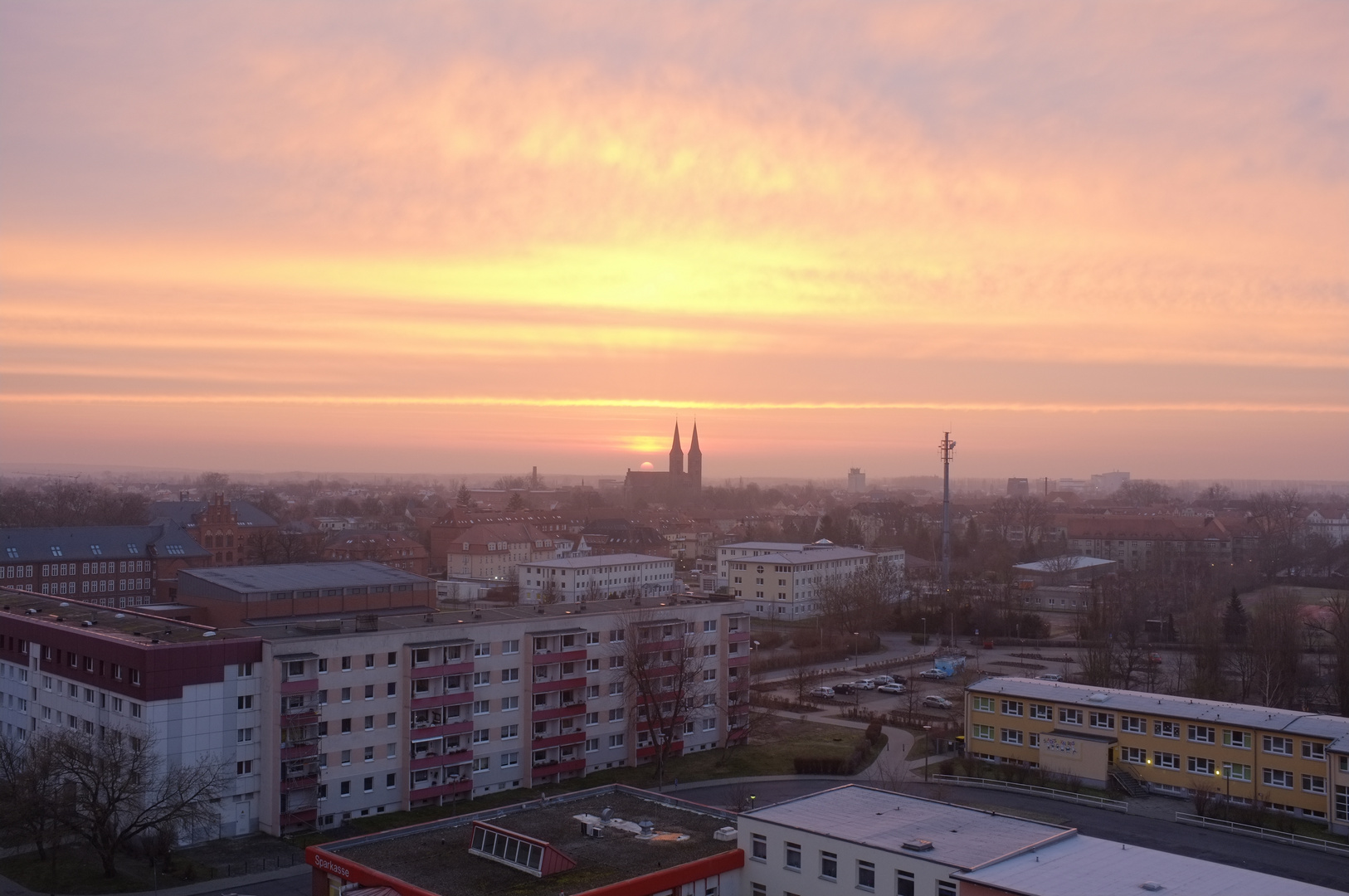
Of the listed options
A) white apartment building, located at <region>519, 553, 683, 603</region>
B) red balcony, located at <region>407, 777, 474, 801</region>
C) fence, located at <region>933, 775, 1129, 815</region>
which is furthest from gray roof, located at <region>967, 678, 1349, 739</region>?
white apartment building, located at <region>519, 553, 683, 603</region>

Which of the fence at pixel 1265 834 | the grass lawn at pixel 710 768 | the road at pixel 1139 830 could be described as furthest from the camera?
the grass lawn at pixel 710 768

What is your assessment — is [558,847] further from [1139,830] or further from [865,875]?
[1139,830]

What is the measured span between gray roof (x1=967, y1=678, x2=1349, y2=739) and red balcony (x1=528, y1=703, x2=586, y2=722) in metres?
14.3

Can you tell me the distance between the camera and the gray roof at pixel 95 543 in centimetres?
7212

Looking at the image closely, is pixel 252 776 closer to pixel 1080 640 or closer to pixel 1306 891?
pixel 1306 891

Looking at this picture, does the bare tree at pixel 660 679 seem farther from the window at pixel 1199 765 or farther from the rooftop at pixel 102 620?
the window at pixel 1199 765

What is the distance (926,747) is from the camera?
3928 cm

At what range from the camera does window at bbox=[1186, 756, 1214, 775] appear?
34.7 metres

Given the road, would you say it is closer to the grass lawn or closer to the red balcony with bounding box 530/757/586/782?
the grass lawn

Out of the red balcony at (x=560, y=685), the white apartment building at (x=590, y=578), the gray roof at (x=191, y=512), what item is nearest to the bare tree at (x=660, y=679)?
the red balcony at (x=560, y=685)

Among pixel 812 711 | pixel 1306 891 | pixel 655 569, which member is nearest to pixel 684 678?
pixel 812 711

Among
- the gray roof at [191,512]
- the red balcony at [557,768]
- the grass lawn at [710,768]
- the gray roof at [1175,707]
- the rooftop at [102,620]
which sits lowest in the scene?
the grass lawn at [710,768]

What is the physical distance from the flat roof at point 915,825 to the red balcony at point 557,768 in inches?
519

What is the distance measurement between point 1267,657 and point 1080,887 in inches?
1355
